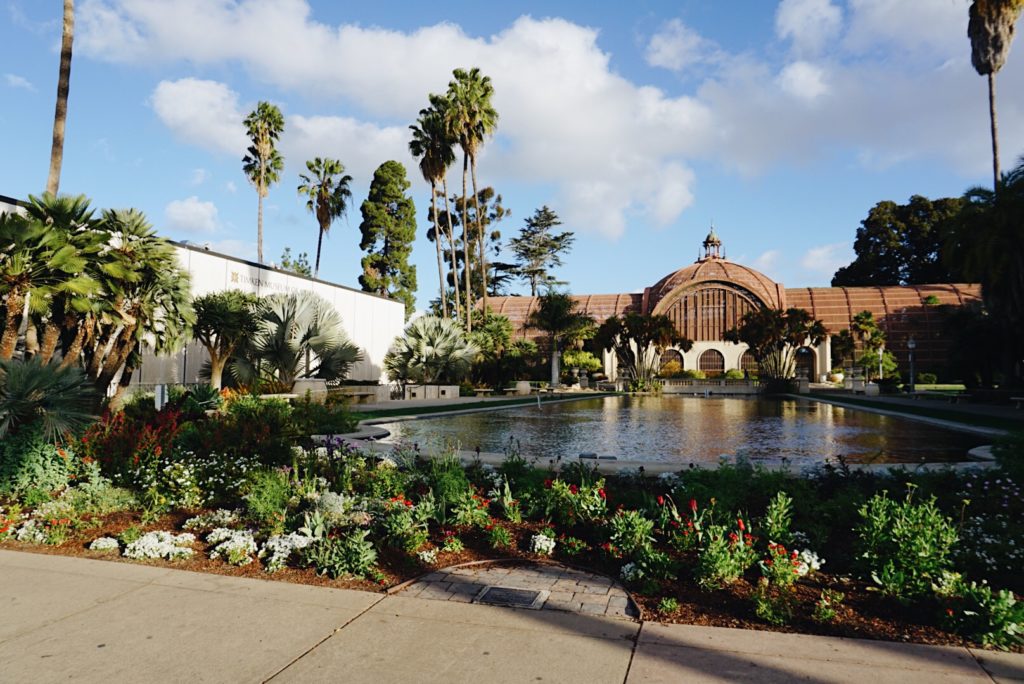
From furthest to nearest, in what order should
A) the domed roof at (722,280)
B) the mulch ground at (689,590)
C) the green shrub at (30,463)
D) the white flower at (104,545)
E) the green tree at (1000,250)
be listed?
the domed roof at (722,280) → the green tree at (1000,250) → the green shrub at (30,463) → the white flower at (104,545) → the mulch ground at (689,590)

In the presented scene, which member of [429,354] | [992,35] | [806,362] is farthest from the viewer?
[806,362]

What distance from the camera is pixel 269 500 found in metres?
5.87

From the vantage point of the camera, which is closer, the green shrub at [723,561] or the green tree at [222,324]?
the green shrub at [723,561]

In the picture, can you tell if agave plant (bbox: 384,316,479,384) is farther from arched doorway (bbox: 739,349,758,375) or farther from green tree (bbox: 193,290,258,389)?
arched doorway (bbox: 739,349,758,375)

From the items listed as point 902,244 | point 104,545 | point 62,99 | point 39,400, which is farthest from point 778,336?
point 902,244

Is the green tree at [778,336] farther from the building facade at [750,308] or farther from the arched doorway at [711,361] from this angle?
the arched doorway at [711,361]

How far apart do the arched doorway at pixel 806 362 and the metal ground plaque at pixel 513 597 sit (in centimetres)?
6379

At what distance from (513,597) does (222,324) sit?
68.8ft

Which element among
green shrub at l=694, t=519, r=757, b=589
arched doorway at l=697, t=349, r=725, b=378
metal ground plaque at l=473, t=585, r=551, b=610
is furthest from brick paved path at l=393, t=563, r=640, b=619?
arched doorway at l=697, t=349, r=725, b=378

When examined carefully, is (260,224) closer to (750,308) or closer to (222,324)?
(222,324)

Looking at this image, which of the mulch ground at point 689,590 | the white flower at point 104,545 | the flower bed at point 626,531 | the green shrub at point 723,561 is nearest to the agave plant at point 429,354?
the flower bed at point 626,531

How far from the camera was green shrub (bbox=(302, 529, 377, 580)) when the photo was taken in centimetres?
477

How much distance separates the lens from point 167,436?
320 inches

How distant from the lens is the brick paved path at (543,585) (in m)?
4.20
